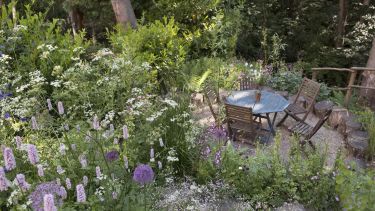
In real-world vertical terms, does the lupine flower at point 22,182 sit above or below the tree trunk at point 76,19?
above

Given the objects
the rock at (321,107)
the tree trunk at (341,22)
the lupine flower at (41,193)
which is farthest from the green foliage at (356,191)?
the tree trunk at (341,22)

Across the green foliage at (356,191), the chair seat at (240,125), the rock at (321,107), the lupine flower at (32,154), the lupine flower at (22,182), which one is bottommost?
the rock at (321,107)

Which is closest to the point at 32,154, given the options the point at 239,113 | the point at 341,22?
the point at 239,113

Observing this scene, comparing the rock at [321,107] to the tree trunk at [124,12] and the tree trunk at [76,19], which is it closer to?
the tree trunk at [124,12]

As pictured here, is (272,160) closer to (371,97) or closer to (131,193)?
(131,193)

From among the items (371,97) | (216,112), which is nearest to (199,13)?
(216,112)

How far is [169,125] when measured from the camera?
4711 mm

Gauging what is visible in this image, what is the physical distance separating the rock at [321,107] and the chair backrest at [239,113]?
2.41 metres

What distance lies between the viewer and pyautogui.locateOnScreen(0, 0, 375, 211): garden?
3.23 m

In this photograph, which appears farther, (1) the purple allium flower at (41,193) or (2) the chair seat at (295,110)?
(2) the chair seat at (295,110)

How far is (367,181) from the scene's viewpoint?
369 centimetres

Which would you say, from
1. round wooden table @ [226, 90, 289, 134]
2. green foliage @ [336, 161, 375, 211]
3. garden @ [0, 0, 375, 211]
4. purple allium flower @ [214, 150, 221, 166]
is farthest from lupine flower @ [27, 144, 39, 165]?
round wooden table @ [226, 90, 289, 134]

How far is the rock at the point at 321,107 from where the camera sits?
7.47 meters

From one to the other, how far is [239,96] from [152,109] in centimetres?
287
